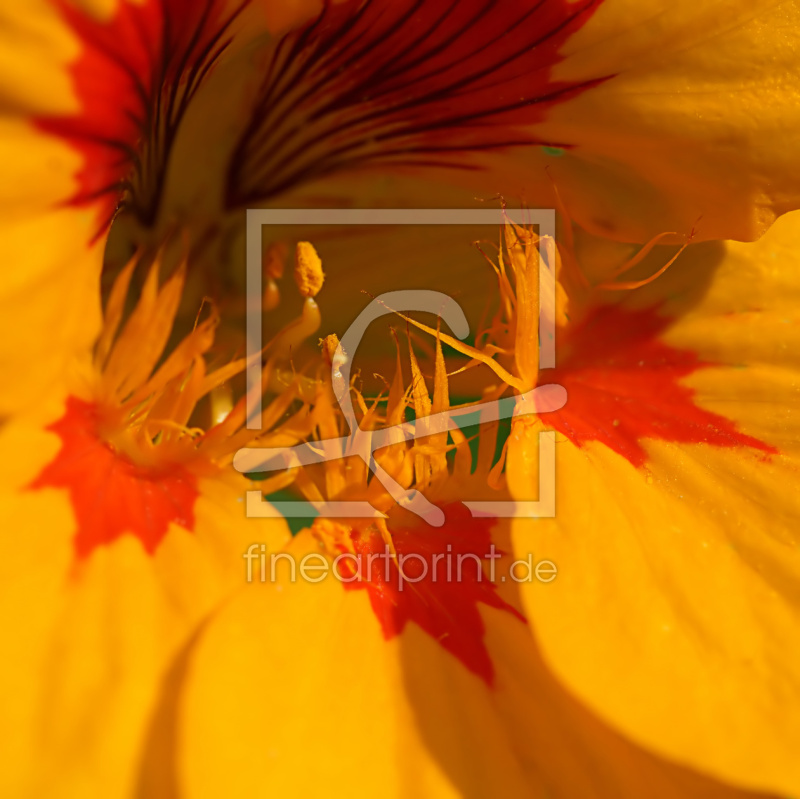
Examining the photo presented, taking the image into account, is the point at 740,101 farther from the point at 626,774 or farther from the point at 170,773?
the point at 170,773

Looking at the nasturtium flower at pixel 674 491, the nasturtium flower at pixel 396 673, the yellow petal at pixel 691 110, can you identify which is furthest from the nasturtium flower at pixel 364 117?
the nasturtium flower at pixel 396 673

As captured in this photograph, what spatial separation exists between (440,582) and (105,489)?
1.09 feet

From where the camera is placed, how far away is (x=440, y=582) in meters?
0.95

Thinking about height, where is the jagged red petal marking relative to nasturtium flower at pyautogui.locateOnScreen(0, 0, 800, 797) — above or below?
above

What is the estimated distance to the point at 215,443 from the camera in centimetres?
100

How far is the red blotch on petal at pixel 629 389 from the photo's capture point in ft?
3.21

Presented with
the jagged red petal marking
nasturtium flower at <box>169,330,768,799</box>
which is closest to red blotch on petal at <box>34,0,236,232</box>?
the jagged red petal marking

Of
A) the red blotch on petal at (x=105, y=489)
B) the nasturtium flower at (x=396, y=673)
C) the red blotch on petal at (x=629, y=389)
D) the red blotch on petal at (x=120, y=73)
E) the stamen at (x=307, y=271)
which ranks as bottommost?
the nasturtium flower at (x=396, y=673)

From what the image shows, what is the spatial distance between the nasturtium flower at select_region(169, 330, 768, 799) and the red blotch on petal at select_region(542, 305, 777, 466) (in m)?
0.11

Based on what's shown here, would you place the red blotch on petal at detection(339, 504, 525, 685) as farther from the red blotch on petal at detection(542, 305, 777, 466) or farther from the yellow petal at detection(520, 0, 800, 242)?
the yellow petal at detection(520, 0, 800, 242)

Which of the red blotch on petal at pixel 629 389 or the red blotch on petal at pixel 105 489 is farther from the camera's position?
the red blotch on petal at pixel 629 389

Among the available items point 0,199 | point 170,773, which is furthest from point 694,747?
point 0,199

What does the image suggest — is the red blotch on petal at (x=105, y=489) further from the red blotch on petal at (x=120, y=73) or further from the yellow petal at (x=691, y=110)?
the yellow petal at (x=691, y=110)

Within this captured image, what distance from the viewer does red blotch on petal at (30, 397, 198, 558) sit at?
82cm
